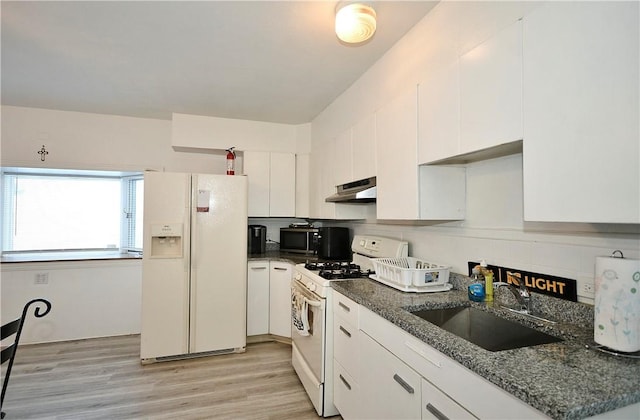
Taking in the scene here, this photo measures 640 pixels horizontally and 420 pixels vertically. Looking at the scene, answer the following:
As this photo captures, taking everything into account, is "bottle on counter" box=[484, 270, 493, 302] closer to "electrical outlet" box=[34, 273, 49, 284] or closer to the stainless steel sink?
the stainless steel sink

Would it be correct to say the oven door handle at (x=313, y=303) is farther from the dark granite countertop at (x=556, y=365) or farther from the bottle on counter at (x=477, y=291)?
the bottle on counter at (x=477, y=291)

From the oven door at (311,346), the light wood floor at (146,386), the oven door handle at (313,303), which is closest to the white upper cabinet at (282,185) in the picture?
the oven door at (311,346)

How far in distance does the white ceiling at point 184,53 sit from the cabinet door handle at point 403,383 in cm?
181

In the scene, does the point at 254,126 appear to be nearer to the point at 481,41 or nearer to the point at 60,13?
the point at 60,13

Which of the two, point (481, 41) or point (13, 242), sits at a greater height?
point (481, 41)

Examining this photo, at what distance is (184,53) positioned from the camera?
7.10 feet

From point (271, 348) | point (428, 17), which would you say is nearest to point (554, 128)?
point (428, 17)

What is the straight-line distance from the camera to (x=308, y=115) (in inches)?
137

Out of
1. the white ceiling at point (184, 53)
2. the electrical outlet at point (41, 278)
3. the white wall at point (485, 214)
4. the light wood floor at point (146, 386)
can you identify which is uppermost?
the white ceiling at point (184, 53)

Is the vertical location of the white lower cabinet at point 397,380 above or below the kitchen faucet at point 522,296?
below

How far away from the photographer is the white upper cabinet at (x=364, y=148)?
2238 mm

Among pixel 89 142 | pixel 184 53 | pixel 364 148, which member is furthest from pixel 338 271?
pixel 89 142

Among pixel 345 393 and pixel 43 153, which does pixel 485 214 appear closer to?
pixel 345 393

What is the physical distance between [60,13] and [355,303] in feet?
7.49
